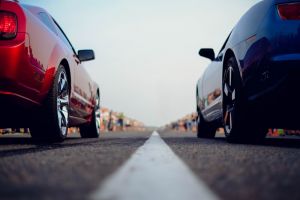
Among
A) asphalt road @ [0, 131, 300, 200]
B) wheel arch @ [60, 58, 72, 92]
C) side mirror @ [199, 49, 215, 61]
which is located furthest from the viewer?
side mirror @ [199, 49, 215, 61]

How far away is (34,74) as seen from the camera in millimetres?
3617

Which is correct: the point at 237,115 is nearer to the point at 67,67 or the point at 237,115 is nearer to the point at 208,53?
the point at 67,67

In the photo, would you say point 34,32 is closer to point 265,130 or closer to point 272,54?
point 272,54

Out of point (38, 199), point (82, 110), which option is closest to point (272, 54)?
point (38, 199)

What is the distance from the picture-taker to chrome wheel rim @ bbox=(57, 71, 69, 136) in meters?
4.39

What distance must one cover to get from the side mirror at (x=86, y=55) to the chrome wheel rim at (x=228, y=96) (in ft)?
7.88

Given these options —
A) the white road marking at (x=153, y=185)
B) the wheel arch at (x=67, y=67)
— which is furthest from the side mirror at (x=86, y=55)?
the white road marking at (x=153, y=185)

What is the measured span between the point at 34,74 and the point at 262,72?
7.37 feet

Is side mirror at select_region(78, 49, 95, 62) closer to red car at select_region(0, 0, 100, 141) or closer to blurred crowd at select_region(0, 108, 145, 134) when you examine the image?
red car at select_region(0, 0, 100, 141)

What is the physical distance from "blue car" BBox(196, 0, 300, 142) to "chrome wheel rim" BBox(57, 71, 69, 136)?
2064mm

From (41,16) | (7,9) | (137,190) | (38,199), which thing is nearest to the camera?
(38,199)

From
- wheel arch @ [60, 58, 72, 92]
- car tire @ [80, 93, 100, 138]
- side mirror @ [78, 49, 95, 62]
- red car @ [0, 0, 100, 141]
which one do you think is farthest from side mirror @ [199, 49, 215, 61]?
car tire @ [80, 93, 100, 138]

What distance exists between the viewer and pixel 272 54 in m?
3.48

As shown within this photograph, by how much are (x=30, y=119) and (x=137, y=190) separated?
2912 mm
